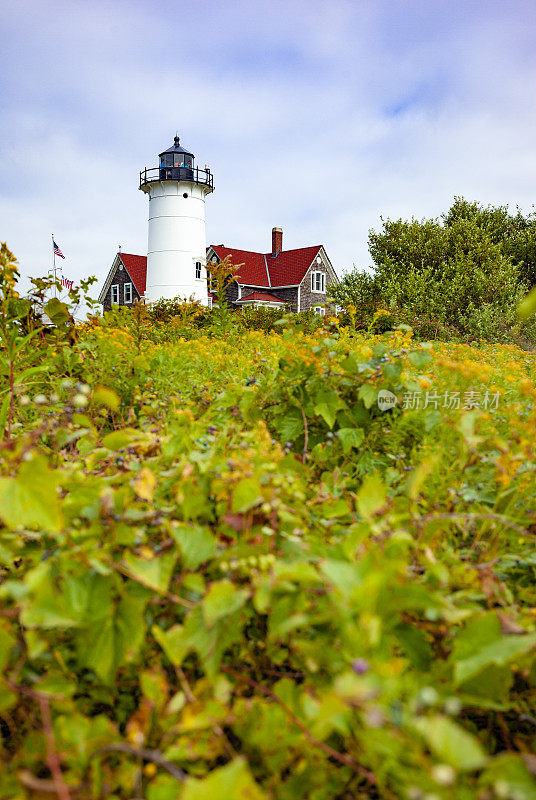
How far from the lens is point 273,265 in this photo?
33.6 metres

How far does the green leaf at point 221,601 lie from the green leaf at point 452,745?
0.37 meters

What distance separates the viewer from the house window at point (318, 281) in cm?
3266

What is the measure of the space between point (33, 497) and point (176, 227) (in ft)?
99.0

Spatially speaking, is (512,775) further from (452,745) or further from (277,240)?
(277,240)

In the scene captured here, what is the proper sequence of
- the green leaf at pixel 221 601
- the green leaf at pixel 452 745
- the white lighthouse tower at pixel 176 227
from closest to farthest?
the green leaf at pixel 452 745 < the green leaf at pixel 221 601 < the white lighthouse tower at pixel 176 227

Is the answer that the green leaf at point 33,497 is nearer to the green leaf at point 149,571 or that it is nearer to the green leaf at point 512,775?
the green leaf at point 149,571

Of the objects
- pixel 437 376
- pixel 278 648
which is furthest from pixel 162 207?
pixel 278 648

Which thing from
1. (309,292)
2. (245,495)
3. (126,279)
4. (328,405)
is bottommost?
(245,495)

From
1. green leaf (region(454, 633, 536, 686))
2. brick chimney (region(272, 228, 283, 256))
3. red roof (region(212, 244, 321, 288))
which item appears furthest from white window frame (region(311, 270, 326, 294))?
green leaf (region(454, 633, 536, 686))

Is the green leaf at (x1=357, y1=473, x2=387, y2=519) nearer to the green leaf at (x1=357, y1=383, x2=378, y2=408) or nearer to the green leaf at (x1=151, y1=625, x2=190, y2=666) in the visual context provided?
the green leaf at (x1=151, y1=625, x2=190, y2=666)

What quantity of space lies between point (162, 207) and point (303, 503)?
30869 mm

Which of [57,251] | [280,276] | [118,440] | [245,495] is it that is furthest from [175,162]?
[245,495]

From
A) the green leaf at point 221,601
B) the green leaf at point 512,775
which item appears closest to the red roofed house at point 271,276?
the green leaf at point 221,601

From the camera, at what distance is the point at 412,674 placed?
3.41 feet
